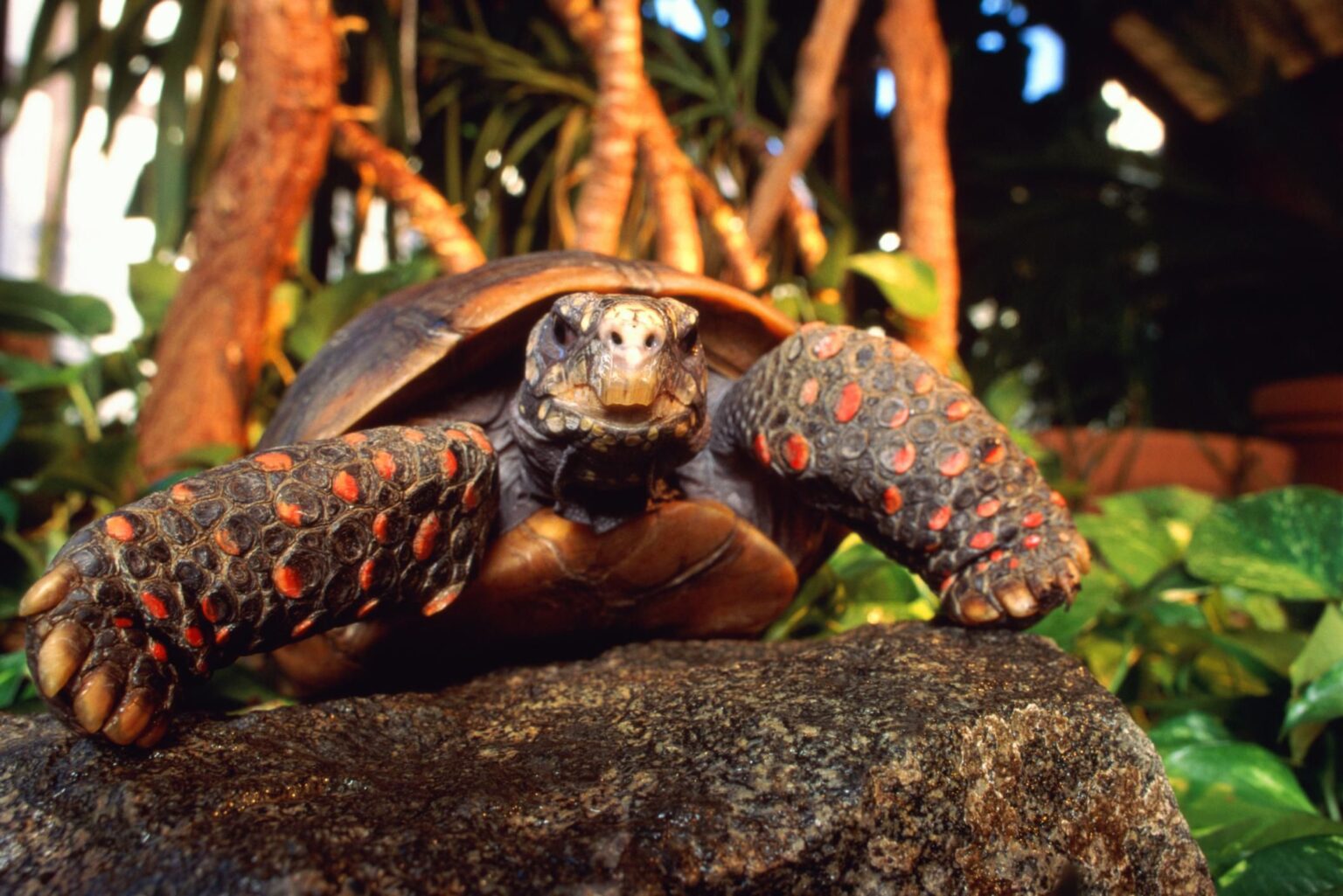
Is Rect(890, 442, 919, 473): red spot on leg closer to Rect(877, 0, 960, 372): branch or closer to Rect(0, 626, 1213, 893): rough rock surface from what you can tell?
Rect(0, 626, 1213, 893): rough rock surface

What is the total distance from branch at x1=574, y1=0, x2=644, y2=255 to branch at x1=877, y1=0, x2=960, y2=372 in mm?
1105

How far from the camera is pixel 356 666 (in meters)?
1.55

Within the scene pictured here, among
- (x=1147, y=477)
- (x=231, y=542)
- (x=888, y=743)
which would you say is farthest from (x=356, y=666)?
(x=1147, y=477)

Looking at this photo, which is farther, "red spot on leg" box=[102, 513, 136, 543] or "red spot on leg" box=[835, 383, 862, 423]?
"red spot on leg" box=[835, 383, 862, 423]

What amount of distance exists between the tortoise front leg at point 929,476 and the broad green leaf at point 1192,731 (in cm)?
43

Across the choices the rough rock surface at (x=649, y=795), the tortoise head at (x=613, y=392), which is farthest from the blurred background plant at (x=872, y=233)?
the tortoise head at (x=613, y=392)

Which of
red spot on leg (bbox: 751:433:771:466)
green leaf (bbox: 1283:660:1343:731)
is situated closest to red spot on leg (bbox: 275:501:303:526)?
red spot on leg (bbox: 751:433:771:466)

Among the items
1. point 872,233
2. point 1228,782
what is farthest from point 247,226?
point 872,233

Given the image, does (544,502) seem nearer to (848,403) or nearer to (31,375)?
(848,403)

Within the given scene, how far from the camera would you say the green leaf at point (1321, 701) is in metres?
1.37

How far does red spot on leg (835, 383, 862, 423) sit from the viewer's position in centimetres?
148

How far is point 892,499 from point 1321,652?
2.42 feet

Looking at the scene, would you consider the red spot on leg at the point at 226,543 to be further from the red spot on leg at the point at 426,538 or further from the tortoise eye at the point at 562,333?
the tortoise eye at the point at 562,333

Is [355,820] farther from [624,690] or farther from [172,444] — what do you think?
[172,444]
